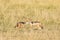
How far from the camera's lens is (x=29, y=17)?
8555 mm

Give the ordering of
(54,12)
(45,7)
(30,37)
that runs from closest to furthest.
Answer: (30,37) → (54,12) → (45,7)

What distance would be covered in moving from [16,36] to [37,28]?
Answer: 0.97m

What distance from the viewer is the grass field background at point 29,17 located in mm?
6348

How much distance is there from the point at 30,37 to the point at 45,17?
8.21ft

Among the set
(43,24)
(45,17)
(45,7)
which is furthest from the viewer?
(45,7)

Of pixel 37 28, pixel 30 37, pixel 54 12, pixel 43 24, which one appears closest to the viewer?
pixel 30 37

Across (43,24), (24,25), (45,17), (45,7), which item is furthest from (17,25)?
(45,7)

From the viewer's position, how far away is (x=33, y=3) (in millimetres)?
11016

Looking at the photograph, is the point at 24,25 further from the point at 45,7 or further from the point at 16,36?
the point at 45,7

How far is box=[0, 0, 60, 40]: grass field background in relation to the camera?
635 centimetres

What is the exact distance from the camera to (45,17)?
28.1 feet

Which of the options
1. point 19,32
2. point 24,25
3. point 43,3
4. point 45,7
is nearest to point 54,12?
point 45,7

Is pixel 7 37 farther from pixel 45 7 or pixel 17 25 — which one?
pixel 45 7

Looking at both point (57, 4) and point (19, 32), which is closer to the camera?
point (19, 32)
